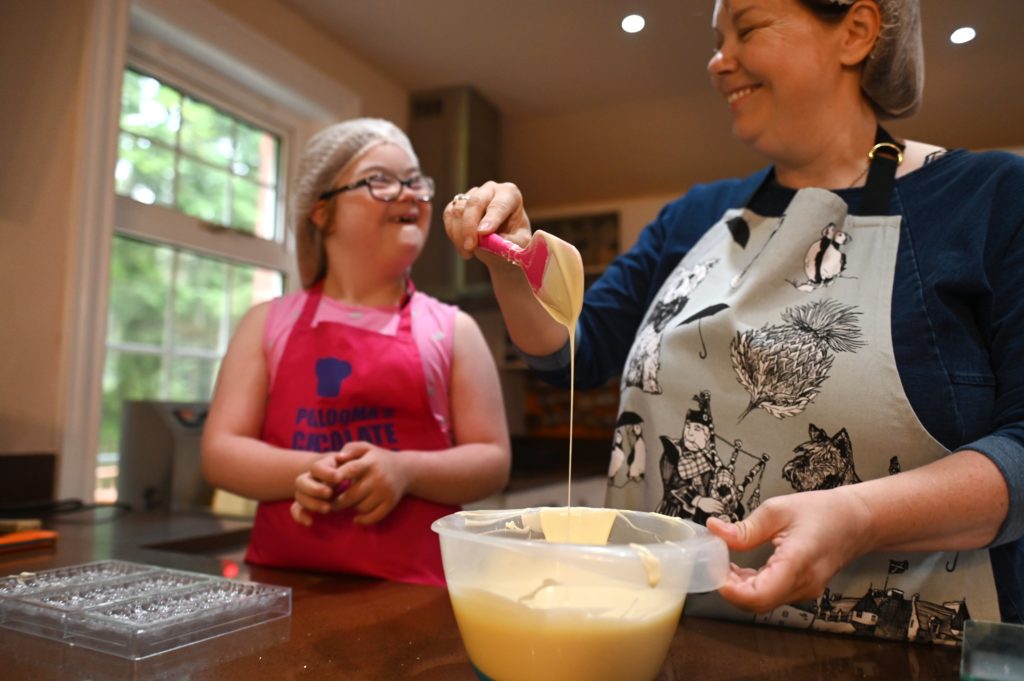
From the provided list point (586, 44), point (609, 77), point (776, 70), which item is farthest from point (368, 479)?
point (609, 77)

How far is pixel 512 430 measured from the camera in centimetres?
345

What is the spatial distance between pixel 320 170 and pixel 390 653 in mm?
799

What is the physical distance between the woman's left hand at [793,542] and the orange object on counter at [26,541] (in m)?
0.95

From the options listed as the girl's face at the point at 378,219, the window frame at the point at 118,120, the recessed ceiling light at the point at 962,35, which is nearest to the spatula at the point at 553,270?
the girl's face at the point at 378,219

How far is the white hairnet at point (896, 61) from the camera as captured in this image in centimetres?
79

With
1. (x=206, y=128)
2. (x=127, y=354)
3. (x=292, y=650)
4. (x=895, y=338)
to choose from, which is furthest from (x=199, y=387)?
(x=895, y=338)

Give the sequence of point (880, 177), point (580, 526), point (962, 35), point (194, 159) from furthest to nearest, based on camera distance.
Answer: point (194, 159) < point (962, 35) < point (880, 177) < point (580, 526)

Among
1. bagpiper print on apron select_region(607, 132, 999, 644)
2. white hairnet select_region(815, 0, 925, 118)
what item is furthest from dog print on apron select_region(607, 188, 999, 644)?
white hairnet select_region(815, 0, 925, 118)

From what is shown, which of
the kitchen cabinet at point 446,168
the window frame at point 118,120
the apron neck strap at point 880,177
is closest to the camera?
the apron neck strap at point 880,177

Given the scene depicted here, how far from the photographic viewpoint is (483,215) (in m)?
0.70

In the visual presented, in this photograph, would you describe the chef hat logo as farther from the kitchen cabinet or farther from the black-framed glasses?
the kitchen cabinet

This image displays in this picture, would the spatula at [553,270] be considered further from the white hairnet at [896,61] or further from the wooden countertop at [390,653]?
the white hairnet at [896,61]

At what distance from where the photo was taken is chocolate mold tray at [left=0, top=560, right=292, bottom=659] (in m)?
0.59

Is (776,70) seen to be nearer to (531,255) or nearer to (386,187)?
(531,255)
